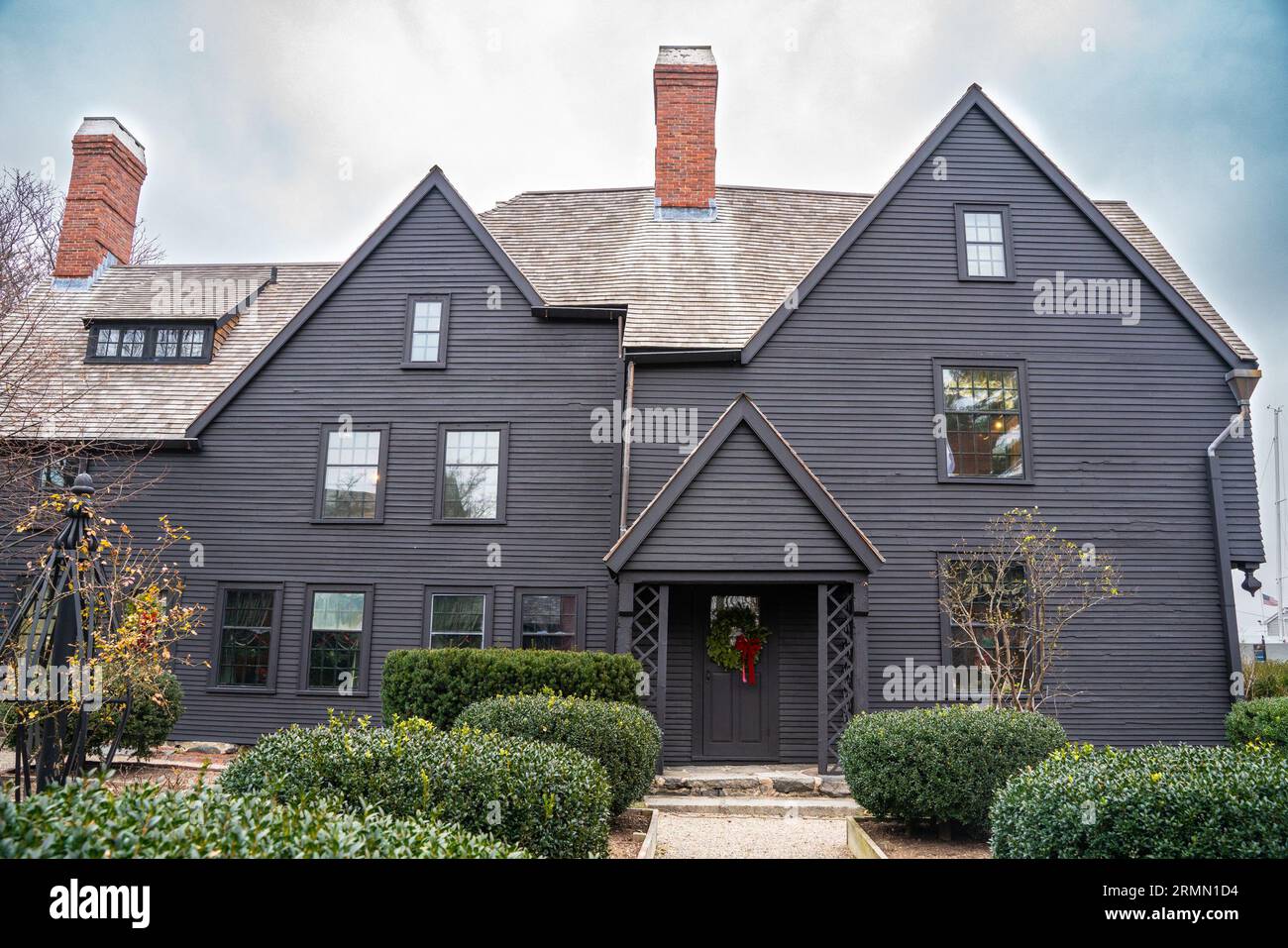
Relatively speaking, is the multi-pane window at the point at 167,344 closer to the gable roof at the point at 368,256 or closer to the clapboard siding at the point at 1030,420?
the gable roof at the point at 368,256

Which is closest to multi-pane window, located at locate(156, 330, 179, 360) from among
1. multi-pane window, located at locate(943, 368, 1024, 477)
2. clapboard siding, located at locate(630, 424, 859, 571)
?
clapboard siding, located at locate(630, 424, 859, 571)

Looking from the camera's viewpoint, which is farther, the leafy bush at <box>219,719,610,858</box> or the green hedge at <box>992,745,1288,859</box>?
the leafy bush at <box>219,719,610,858</box>

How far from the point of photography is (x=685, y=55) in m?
17.4

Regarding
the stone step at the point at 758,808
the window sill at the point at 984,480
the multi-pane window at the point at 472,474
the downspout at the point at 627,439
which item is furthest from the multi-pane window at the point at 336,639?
the window sill at the point at 984,480

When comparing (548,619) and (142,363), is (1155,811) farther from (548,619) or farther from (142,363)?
(142,363)

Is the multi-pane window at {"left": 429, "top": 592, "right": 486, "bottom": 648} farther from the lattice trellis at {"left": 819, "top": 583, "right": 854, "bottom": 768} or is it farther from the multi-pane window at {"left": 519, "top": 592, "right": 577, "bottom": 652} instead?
the lattice trellis at {"left": 819, "top": 583, "right": 854, "bottom": 768}

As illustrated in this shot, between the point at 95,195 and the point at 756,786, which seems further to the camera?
the point at 95,195

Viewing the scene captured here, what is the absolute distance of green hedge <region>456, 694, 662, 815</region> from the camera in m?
8.34

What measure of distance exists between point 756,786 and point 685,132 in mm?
12982

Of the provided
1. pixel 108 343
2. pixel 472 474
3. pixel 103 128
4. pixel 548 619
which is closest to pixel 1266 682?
pixel 548 619

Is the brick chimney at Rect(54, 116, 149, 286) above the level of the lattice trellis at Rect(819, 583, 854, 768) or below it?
above

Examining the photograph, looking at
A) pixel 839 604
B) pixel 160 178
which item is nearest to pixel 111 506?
pixel 160 178

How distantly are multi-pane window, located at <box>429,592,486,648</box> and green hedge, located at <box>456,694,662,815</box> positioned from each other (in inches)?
213

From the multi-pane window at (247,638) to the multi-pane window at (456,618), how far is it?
2.98m
